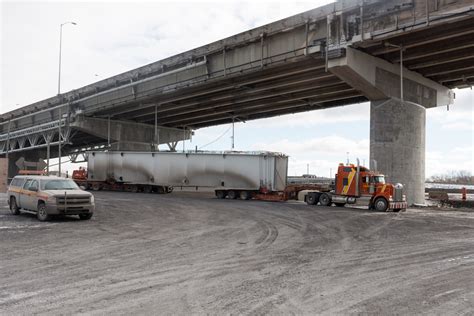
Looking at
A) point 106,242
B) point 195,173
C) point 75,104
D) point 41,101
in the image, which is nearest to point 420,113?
point 195,173

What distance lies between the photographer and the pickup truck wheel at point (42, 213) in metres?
16.8

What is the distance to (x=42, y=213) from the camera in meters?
16.9

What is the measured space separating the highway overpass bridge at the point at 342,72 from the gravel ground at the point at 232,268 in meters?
10.7

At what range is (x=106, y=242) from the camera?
12.1 meters

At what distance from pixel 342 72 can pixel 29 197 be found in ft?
58.3

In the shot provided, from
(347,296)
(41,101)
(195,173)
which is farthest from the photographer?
(41,101)

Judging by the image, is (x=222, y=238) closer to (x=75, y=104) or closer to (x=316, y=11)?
(x=316, y=11)

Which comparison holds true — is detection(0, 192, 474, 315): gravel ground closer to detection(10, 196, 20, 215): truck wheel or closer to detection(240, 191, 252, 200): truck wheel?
detection(10, 196, 20, 215): truck wheel

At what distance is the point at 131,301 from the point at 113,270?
233 cm

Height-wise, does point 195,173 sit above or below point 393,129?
below

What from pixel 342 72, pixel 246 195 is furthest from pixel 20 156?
pixel 342 72

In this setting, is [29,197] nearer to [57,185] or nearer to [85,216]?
[57,185]

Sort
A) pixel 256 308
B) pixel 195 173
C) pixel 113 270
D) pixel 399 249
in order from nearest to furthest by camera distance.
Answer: pixel 256 308, pixel 113 270, pixel 399 249, pixel 195 173

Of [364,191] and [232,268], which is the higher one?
[364,191]
